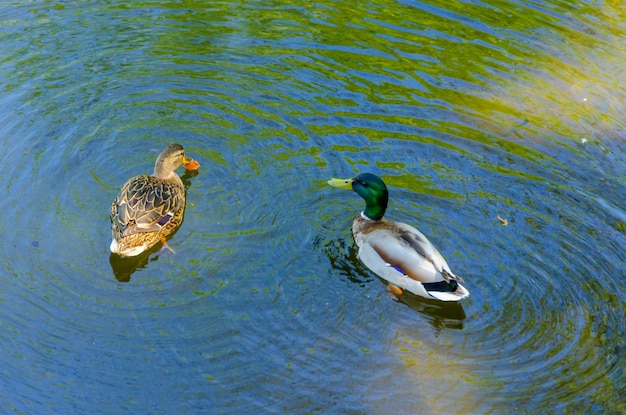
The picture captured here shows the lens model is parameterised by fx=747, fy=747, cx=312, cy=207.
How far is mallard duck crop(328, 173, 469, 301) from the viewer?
7484 mm

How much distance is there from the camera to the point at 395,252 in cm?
790

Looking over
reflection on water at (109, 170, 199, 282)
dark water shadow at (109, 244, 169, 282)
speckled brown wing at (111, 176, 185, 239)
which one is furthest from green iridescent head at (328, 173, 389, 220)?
dark water shadow at (109, 244, 169, 282)

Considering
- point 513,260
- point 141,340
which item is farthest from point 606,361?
point 141,340

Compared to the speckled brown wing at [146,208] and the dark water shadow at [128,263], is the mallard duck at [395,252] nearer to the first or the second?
the speckled brown wing at [146,208]

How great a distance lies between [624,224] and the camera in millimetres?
8562

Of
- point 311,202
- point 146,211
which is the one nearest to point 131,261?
point 146,211

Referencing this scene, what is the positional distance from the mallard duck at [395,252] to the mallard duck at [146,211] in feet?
6.07

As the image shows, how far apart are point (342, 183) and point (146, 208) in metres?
2.24

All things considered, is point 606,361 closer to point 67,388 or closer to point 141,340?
point 141,340

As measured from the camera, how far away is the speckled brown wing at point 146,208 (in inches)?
313

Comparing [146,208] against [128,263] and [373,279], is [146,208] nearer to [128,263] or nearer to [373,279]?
[128,263]

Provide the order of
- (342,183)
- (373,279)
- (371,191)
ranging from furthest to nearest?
1. (342,183)
2. (371,191)
3. (373,279)

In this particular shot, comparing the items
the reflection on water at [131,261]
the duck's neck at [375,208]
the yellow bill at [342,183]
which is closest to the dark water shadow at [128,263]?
the reflection on water at [131,261]

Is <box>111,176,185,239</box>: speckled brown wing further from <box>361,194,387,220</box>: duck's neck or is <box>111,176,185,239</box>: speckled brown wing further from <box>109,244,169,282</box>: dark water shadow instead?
<box>361,194,387,220</box>: duck's neck
